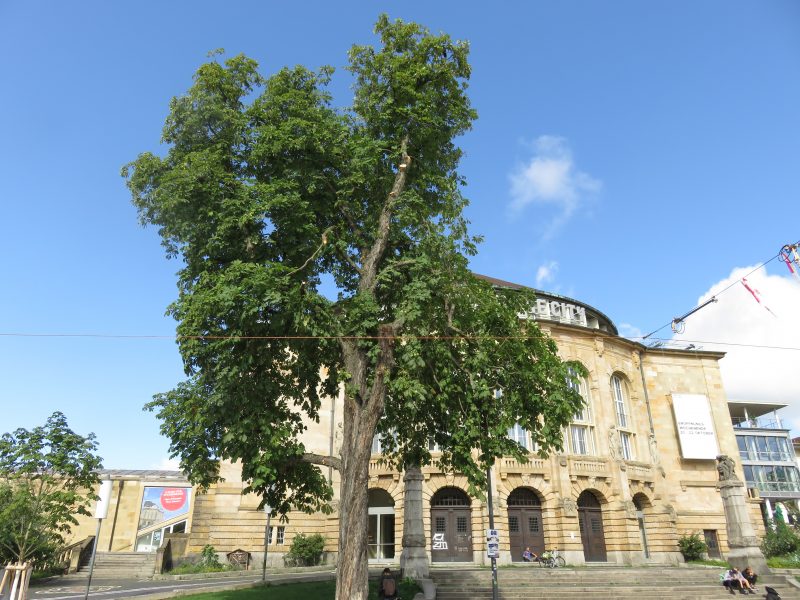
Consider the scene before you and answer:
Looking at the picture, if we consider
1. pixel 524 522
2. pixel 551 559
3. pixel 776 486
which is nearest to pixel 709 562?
pixel 551 559

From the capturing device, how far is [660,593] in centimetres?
1952

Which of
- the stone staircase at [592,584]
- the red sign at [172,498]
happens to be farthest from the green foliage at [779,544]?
the red sign at [172,498]

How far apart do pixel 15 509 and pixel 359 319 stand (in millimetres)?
18077

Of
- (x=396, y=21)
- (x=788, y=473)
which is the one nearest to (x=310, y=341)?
(x=396, y=21)

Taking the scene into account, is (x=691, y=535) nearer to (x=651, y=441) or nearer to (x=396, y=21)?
(x=651, y=441)

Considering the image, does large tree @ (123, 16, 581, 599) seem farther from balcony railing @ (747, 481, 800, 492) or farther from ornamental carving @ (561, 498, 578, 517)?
balcony railing @ (747, 481, 800, 492)

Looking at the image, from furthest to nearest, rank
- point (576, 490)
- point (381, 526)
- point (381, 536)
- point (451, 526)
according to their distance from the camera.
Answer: point (576, 490) → point (381, 526) → point (381, 536) → point (451, 526)

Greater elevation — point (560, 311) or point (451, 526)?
point (560, 311)

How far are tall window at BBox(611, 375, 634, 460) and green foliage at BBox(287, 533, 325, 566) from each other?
58.9 feet

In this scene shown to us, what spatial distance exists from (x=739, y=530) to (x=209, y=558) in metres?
24.0

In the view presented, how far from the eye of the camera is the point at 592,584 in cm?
2100

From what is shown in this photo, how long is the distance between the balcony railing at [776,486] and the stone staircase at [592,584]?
104ft

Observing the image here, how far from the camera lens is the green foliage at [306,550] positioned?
1064 inches

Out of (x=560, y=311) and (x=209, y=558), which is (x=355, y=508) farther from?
(x=560, y=311)
